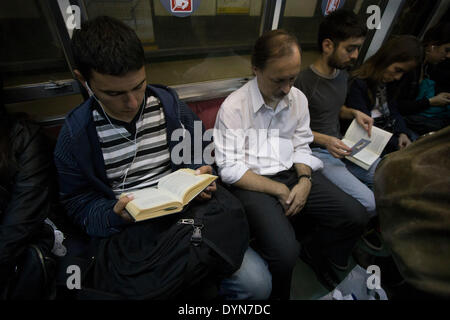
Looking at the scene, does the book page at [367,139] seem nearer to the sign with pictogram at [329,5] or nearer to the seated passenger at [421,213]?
the seated passenger at [421,213]

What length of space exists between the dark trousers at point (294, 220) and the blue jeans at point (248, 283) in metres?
0.10

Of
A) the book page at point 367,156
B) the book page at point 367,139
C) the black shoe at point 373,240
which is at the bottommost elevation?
the black shoe at point 373,240

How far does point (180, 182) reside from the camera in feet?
3.52

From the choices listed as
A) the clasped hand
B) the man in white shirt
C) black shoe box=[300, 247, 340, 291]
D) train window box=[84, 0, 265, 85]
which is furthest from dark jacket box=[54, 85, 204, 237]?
black shoe box=[300, 247, 340, 291]

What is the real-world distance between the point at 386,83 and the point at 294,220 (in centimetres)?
158

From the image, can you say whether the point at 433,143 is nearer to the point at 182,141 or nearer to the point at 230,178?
the point at 230,178

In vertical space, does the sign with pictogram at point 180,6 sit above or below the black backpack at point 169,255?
above

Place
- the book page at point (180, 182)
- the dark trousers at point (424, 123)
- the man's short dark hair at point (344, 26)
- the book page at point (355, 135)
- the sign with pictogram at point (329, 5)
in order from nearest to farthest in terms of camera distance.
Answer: the book page at point (180, 182)
the man's short dark hair at point (344, 26)
the book page at point (355, 135)
the sign with pictogram at point (329, 5)
the dark trousers at point (424, 123)

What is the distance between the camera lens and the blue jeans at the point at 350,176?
160cm

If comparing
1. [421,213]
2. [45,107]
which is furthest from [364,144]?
[45,107]

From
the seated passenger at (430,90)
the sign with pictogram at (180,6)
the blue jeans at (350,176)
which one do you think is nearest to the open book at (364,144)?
the blue jeans at (350,176)

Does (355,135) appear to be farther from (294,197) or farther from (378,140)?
(294,197)

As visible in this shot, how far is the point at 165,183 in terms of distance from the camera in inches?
44.1

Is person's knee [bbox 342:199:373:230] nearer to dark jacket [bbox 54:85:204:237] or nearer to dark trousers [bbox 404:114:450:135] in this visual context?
dark jacket [bbox 54:85:204:237]
